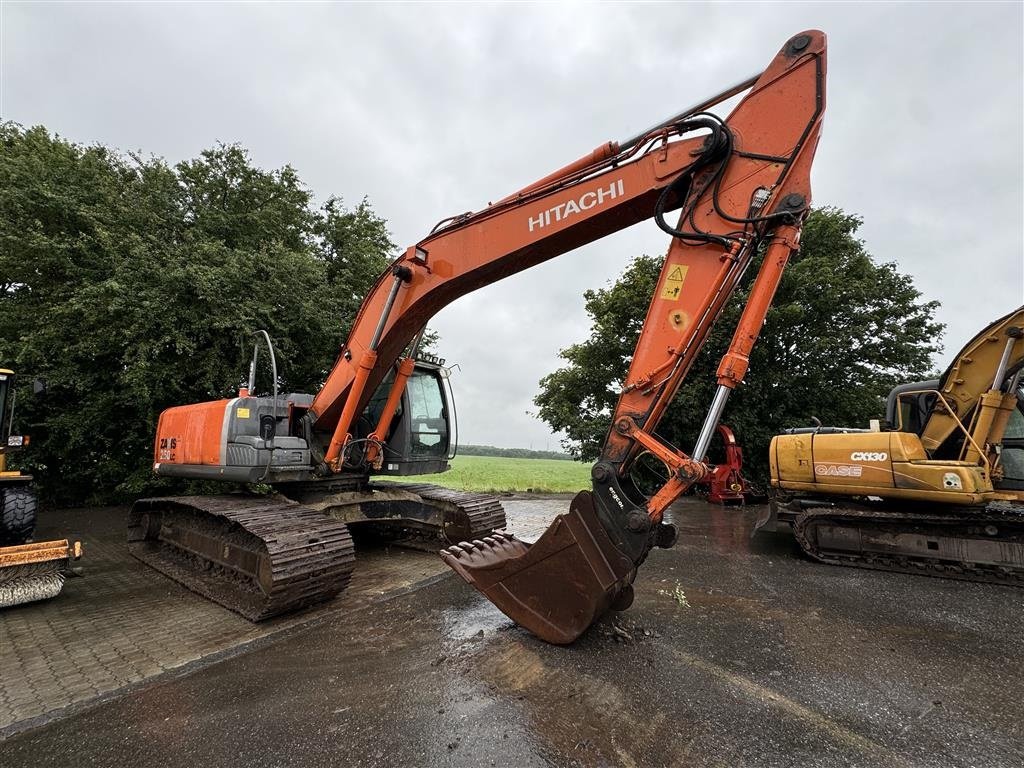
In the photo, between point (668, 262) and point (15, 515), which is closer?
point (668, 262)

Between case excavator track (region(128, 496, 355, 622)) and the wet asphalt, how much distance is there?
1.26ft

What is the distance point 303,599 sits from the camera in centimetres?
404

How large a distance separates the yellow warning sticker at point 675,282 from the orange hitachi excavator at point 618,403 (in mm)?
10

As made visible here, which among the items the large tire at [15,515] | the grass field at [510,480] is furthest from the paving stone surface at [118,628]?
the grass field at [510,480]

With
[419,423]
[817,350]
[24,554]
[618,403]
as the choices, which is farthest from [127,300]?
[817,350]

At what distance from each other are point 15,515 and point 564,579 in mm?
6044

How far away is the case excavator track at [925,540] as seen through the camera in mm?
5066

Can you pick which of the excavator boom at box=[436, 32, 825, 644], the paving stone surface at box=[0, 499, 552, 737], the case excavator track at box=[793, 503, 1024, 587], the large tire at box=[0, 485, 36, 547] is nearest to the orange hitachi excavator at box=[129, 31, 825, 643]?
the excavator boom at box=[436, 32, 825, 644]

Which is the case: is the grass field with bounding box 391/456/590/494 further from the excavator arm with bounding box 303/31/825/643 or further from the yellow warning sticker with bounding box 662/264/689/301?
the yellow warning sticker with bounding box 662/264/689/301

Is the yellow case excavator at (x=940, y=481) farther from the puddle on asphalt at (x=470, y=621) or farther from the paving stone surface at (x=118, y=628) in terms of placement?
the paving stone surface at (x=118, y=628)

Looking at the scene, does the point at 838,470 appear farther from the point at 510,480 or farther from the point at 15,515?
the point at 510,480

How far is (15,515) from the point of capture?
5.11 meters

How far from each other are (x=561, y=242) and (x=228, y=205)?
10645 millimetres

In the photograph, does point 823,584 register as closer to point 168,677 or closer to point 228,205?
point 168,677
